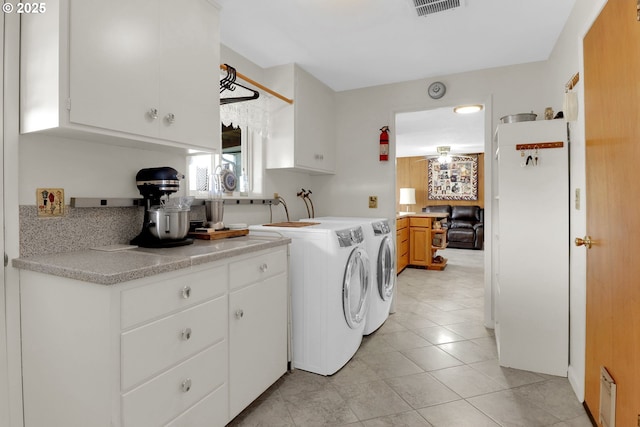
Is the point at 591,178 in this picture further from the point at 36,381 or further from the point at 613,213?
the point at 36,381

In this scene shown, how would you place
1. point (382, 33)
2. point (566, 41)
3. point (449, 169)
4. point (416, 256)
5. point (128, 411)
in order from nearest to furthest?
point (128, 411) → point (566, 41) → point (382, 33) → point (416, 256) → point (449, 169)

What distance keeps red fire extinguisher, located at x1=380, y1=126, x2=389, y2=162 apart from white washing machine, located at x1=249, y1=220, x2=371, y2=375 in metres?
1.33

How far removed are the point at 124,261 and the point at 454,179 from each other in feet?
27.6

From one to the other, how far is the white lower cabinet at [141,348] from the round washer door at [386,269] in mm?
1460

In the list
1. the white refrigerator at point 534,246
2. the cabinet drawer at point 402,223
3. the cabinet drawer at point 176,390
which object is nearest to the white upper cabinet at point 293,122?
the white refrigerator at point 534,246

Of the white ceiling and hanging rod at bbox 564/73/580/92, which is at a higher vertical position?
the white ceiling

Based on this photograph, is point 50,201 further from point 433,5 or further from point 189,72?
point 433,5

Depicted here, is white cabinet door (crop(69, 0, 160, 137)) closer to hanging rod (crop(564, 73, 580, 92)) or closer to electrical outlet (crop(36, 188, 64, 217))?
electrical outlet (crop(36, 188, 64, 217))

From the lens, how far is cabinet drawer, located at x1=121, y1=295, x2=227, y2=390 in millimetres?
1136

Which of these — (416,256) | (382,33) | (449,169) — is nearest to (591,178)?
(382,33)

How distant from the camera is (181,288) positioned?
4.34 ft

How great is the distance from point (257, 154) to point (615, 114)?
7.58 ft

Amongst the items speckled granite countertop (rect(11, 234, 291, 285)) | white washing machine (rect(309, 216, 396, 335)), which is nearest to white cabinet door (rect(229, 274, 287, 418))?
speckled granite countertop (rect(11, 234, 291, 285))

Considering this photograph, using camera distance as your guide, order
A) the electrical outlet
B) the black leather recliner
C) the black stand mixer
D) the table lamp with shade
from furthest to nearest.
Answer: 1. the table lamp with shade
2. the black leather recliner
3. the black stand mixer
4. the electrical outlet
